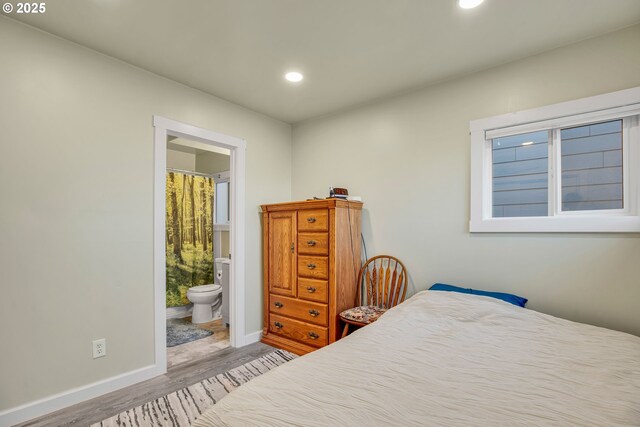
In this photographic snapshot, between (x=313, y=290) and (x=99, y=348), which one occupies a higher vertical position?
(x=313, y=290)

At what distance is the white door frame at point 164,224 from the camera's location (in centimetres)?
254

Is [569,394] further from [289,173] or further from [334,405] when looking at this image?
[289,173]

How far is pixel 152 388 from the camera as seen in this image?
2338 millimetres

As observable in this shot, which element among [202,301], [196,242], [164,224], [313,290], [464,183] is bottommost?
[202,301]

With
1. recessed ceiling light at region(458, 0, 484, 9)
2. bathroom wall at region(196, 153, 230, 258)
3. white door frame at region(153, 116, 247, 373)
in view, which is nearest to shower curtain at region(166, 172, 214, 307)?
bathroom wall at region(196, 153, 230, 258)

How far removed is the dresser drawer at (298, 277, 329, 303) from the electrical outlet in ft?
5.14

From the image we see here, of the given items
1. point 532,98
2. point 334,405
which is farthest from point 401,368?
point 532,98

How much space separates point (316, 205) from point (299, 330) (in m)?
1.21

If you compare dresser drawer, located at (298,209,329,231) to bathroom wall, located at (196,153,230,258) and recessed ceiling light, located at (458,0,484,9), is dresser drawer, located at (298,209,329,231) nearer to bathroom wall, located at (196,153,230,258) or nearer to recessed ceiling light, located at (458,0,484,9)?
recessed ceiling light, located at (458,0,484,9)

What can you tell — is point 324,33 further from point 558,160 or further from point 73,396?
point 73,396

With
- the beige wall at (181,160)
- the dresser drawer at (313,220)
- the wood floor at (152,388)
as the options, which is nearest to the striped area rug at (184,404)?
the wood floor at (152,388)

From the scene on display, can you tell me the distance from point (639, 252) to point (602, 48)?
132 centimetres

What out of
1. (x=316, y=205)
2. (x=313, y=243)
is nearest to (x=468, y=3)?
(x=316, y=205)

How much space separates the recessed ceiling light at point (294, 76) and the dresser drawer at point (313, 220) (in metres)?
1.15
